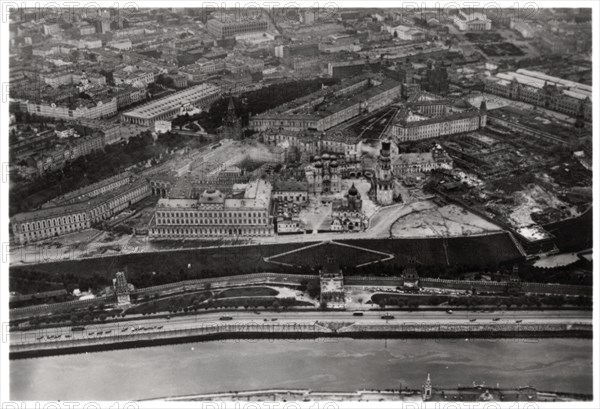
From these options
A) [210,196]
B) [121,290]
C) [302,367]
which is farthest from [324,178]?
[302,367]

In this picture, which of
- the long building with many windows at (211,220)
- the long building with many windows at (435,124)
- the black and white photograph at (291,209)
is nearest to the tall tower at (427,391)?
the black and white photograph at (291,209)

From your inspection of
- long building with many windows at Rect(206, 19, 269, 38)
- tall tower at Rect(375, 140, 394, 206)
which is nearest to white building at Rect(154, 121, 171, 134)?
long building with many windows at Rect(206, 19, 269, 38)

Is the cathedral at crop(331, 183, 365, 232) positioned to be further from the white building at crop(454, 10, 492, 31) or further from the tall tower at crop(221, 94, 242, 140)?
the white building at crop(454, 10, 492, 31)

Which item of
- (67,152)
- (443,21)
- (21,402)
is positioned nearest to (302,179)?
(67,152)

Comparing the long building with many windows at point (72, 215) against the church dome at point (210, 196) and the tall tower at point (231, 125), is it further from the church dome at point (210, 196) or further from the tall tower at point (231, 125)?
the tall tower at point (231, 125)

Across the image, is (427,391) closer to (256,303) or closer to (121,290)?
(256,303)

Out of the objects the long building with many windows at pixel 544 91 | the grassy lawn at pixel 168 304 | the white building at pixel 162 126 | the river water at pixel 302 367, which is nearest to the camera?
the river water at pixel 302 367
